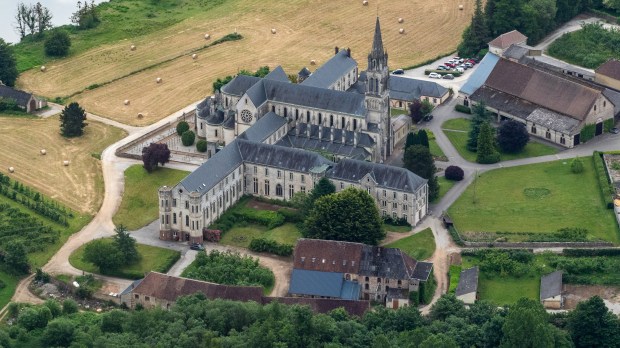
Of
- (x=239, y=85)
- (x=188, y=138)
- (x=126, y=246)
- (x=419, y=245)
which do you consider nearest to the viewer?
(x=126, y=246)

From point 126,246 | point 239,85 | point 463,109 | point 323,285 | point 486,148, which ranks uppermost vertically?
point 239,85

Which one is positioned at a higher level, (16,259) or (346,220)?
(346,220)

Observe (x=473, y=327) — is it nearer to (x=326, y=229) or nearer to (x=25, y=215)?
(x=326, y=229)

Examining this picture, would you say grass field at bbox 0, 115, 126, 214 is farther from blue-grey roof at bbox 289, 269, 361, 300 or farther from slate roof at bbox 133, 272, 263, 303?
blue-grey roof at bbox 289, 269, 361, 300

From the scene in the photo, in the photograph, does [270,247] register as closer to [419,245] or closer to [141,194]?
[419,245]

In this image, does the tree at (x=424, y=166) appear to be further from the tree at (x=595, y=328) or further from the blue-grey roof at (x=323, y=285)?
the tree at (x=595, y=328)

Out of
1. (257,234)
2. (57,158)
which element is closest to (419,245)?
(257,234)
